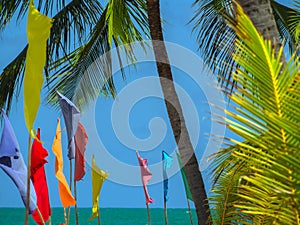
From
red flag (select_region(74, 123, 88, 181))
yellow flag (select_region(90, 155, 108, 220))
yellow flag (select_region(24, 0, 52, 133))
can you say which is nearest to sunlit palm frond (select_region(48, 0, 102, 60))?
red flag (select_region(74, 123, 88, 181))

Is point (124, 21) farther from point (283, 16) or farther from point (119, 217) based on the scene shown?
point (119, 217)

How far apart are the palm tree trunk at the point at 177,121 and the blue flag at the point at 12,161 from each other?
2032 mm

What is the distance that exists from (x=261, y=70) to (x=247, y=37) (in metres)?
0.09

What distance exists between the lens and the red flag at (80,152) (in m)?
5.94

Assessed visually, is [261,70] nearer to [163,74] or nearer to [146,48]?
[163,74]

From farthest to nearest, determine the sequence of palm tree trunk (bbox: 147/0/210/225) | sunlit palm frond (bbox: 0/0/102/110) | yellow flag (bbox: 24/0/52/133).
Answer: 1. sunlit palm frond (bbox: 0/0/102/110)
2. palm tree trunk (bbox: 147/0/210/225)
3. yellow flag (bbox: 24/0/52/133)

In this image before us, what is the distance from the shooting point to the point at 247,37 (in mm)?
1645

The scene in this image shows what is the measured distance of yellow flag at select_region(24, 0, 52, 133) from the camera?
2.71 meters

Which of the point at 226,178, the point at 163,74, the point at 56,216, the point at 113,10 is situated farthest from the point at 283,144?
the point at 56,216

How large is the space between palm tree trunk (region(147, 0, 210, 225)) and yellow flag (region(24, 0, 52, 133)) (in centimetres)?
295

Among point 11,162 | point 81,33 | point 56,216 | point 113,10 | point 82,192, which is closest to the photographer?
point 11,162

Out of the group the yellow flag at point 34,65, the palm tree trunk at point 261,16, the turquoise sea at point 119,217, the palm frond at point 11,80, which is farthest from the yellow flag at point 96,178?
the turquoise sea at point 119,217

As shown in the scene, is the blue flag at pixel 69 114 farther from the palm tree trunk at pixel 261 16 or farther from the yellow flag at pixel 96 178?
the palm tree trunk at pixel 261 16

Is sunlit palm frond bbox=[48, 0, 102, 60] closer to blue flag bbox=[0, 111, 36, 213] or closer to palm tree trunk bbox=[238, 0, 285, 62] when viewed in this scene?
blue flag bbox=[0, 111, 36, 213]
